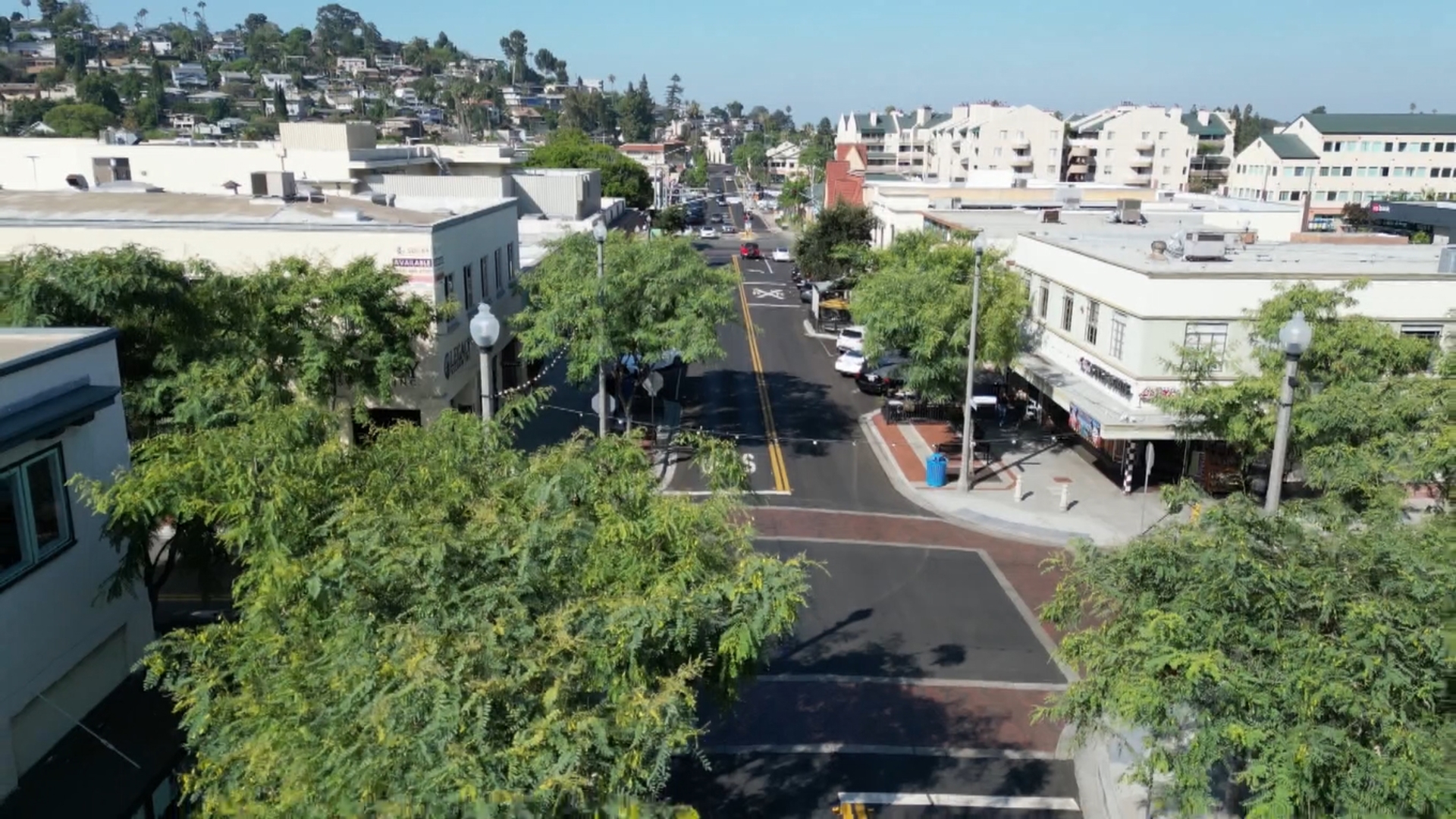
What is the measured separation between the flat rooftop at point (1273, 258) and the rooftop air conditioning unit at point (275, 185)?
22485mm

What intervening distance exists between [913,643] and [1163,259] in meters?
13.9

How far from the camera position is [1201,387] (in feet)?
73.7

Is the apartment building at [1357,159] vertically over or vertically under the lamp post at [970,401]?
over

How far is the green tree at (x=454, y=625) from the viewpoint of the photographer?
248 inches

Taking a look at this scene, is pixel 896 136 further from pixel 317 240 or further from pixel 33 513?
pixel 33 513

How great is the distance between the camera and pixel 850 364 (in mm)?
38500

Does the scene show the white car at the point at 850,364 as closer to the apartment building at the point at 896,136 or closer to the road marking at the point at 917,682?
the road marking at the point at 917,682

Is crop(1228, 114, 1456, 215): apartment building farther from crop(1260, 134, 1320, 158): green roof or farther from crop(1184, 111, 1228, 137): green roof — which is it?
crop(1184, 111, 1228, 137): green roof

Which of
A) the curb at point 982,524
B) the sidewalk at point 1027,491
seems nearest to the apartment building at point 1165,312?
the sidewalk at point 1027,491

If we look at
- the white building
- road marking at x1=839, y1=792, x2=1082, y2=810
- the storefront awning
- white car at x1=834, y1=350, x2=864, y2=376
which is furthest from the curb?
the white building

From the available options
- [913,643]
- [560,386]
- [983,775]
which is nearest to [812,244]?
[560,386]

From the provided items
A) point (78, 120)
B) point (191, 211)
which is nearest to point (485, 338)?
point (191, 211)

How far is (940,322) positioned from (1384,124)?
10084cm

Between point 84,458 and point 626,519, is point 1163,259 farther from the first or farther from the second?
point 84,458
